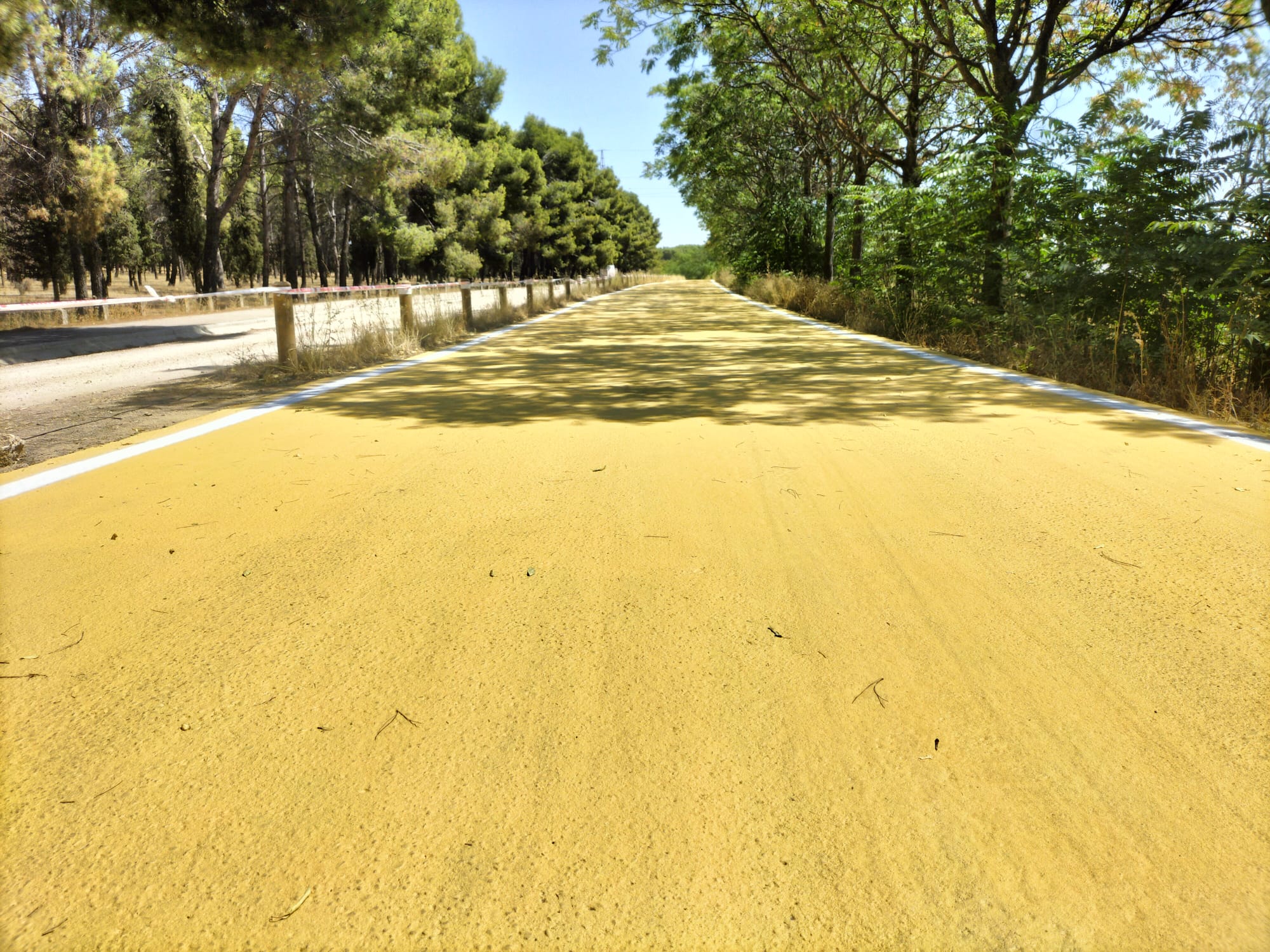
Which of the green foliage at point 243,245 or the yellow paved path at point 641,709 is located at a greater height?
the green foliage at point 243,245

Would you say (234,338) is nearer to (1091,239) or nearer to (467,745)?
(1091,239)

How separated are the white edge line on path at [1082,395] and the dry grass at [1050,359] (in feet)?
0.91

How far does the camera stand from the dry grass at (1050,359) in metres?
6.18

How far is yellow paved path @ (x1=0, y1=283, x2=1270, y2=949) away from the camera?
61.8 inches

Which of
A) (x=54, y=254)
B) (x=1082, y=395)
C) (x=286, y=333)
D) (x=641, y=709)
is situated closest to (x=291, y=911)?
(x=641, y=709)

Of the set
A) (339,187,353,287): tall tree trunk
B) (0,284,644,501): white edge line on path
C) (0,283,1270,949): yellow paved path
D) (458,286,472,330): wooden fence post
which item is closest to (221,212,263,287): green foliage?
(339,187,353,287): tall tree trunk

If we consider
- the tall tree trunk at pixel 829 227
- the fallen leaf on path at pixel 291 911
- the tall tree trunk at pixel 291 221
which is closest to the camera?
the fallen leaf on path at pixel 291 911

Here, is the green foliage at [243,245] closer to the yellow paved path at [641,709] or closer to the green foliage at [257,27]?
the green foliage at [257,27]

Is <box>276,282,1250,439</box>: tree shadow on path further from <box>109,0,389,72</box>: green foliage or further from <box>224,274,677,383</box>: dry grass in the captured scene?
<box>109,0,389,72</box>: green foliage

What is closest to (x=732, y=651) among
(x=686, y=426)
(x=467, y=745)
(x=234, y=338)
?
(x=467, y=745)

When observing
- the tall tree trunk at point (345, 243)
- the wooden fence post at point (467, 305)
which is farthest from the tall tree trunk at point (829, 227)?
the tall tree trunk at point (345, 243)

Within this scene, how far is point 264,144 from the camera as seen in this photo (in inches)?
1019

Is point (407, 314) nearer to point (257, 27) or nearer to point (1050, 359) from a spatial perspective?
point (257, 27)

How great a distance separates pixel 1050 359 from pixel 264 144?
25.3m
